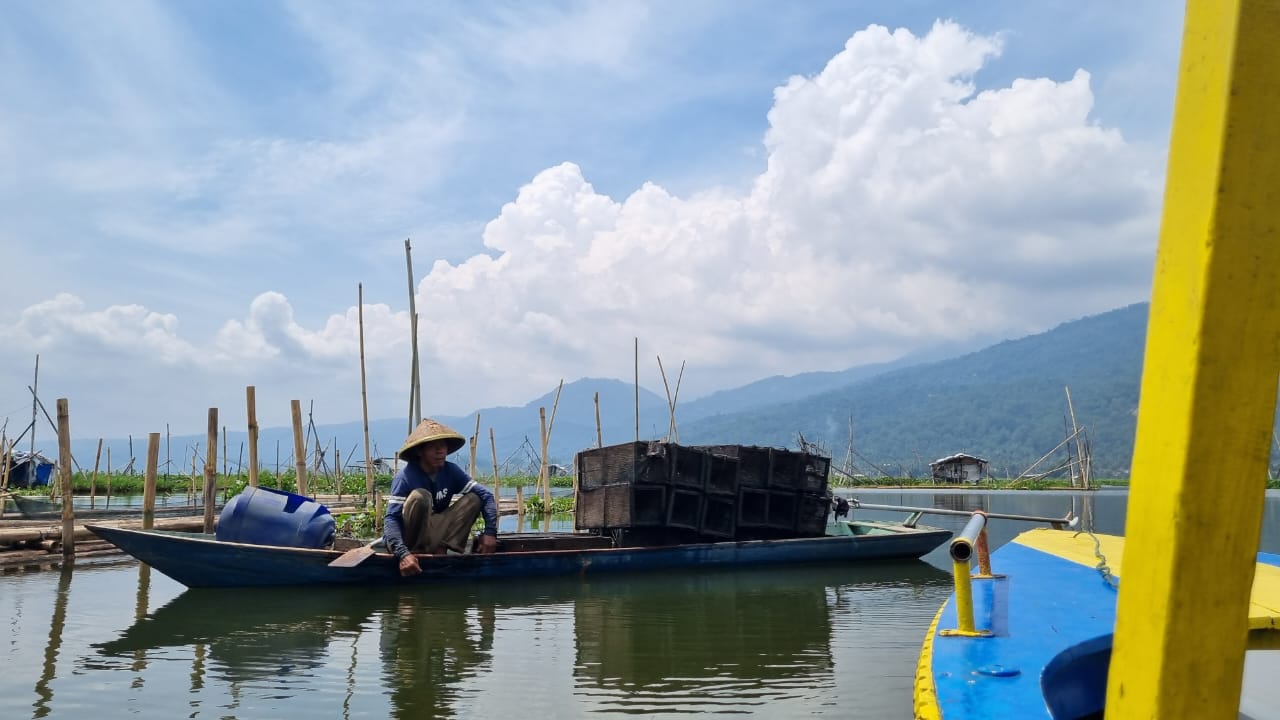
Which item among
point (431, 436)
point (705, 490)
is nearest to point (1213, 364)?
point (431, 436)

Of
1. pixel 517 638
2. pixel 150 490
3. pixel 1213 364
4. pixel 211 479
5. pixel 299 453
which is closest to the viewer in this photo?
pixel 1213 364

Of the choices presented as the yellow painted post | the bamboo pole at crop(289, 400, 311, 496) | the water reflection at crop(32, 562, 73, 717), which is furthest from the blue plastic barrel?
the yellow painted post

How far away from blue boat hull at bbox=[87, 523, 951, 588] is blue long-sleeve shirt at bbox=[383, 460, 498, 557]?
1.80 feet

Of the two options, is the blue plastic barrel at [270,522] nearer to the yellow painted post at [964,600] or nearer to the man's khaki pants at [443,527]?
the man's khaki pants at [443,527]

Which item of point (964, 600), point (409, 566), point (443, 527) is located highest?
point (964, 600)

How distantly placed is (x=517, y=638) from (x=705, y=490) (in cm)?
524

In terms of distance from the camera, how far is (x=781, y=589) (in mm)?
11000

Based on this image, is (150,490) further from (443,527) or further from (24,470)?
(24,470)

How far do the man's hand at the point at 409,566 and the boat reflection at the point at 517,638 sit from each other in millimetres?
359

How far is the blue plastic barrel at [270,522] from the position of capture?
33.6 feet

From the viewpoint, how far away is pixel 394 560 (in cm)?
1006

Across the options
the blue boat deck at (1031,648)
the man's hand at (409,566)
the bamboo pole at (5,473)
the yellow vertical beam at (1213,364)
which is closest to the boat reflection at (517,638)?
the man's hand at (409,566)

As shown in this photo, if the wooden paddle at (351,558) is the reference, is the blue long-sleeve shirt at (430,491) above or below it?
above

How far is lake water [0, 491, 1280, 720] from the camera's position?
5.79m
